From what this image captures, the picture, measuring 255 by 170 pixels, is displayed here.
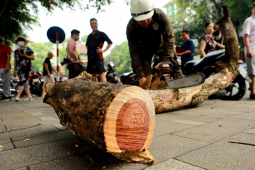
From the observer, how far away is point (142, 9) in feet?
11.0

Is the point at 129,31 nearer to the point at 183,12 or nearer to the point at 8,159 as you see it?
the point at 8,159

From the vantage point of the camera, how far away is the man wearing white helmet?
11.2 feet

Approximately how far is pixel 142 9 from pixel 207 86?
2122 millimetres

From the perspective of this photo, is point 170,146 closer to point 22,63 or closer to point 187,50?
point 187,50

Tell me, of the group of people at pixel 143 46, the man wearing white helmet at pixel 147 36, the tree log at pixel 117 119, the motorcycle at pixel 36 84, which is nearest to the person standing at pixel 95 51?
the group of people at pixel 143 46

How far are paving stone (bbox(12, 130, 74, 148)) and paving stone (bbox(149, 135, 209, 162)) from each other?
0.98 m

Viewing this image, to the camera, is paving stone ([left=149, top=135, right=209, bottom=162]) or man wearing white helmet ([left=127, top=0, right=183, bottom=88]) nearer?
paving stone ([left=149, top=135, right=209, bottom=162])

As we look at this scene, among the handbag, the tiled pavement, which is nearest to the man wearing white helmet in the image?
the tiled pavement

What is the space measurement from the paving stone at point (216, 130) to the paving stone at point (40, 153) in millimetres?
1052

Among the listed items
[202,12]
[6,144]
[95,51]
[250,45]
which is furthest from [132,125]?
[202,12]

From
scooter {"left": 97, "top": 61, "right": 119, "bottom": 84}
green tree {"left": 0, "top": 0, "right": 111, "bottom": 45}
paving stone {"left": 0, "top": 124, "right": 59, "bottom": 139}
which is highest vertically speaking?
green tree {"left": 0, "top": 0, "right": 111, "bottom": 45}

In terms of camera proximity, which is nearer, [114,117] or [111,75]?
[114,117]

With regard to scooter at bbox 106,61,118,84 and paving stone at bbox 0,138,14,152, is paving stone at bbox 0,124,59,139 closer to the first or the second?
paving stone at bbox 0,138,14,152

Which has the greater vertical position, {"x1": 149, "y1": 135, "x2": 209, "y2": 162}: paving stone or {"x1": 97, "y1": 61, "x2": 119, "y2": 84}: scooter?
{"x1": 97, "y1": 61, "x2": 119, "y2": 84}: scooter
